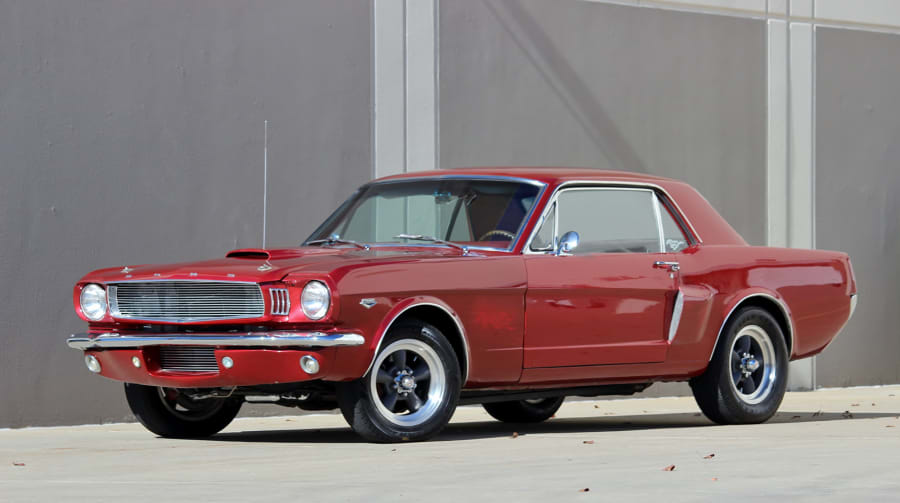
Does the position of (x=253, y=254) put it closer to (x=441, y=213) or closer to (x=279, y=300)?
(x=279, y=300)

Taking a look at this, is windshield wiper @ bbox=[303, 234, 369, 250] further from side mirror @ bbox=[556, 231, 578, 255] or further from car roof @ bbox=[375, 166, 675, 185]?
side mirror @ bbox=[556, 231, 578, 255]

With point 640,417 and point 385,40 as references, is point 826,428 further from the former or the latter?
point 385,40

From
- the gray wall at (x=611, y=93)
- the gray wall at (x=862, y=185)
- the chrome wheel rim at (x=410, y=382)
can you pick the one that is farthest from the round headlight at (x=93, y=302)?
the gray wall at (x=862, y=185)

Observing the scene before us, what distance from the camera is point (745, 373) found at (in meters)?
9.92

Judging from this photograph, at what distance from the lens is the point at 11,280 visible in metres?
10.7

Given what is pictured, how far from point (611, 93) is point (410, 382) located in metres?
6.27

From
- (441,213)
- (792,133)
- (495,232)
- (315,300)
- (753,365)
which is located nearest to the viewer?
(315,300)

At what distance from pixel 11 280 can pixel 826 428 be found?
534 centimetres

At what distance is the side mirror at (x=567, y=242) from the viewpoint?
8648 millimetres

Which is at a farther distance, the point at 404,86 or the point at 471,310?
the point at 404,86

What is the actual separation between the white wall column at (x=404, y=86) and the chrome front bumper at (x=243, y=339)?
175 inches

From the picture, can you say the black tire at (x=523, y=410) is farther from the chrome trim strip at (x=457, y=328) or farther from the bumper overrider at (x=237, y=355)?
the bumper overrider at (x=237, y=355)

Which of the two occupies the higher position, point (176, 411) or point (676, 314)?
point (676, 314)

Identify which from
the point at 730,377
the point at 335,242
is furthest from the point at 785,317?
the point at 335,242
